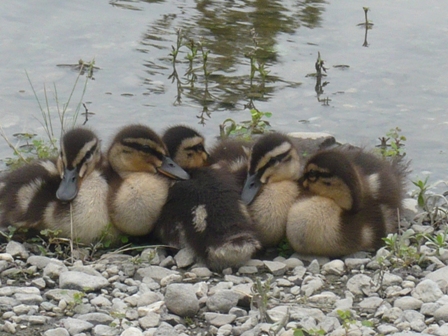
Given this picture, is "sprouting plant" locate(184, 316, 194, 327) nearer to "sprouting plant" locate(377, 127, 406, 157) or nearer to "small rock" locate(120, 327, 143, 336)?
"small rock" locate(120, 327, 143, 336)

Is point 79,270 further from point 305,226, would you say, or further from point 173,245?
point 305,226

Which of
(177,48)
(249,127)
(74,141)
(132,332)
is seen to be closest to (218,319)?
(132,332)

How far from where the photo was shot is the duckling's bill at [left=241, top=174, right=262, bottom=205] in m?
5.08

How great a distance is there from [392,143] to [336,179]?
1.86 metres

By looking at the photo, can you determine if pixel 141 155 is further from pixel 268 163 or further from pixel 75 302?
pixel 75 302

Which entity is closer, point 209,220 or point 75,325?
point 75,325

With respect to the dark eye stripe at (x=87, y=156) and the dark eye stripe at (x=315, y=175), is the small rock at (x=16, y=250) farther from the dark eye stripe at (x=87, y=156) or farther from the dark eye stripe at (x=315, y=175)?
the dark eye stripe at (x=315, y=175)

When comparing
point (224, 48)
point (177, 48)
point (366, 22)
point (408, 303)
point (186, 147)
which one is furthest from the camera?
point (366, 22)

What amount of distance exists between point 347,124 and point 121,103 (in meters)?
1.84

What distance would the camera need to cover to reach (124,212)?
4.98m

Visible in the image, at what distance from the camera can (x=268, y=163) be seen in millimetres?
5133

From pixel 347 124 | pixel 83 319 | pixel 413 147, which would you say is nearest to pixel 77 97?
pixel 347 124

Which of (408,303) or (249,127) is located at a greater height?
(408,303)

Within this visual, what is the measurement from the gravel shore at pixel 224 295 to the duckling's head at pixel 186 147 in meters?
0.55
